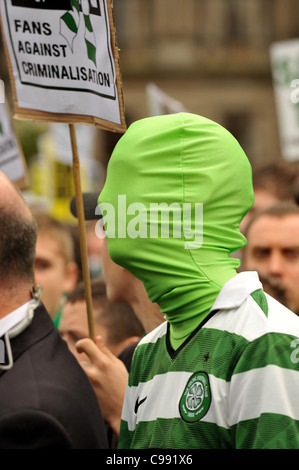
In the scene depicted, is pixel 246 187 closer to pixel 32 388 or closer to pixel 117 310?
pixel 32 388

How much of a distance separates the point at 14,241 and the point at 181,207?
0.58 m

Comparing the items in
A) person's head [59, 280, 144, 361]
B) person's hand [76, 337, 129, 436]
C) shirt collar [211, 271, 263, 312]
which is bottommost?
person's head [59, 280, 144, 361]

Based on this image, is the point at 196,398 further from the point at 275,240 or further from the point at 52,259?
the point at 52,259

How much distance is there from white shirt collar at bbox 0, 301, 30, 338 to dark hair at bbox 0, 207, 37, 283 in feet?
0.28

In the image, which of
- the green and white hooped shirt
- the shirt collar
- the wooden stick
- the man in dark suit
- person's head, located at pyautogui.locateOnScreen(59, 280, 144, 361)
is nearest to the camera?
the green and white hooped shirt

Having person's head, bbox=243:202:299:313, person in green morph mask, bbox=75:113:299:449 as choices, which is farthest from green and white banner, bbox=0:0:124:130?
person's head, bbox=243:202:299:313

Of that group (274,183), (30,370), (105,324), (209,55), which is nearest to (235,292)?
(30,370)

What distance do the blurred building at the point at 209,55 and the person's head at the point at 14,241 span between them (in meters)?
30.7

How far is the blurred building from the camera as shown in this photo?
110 ft

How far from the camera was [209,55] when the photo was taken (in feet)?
111

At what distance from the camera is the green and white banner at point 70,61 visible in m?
2.89

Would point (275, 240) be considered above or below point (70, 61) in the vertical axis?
below

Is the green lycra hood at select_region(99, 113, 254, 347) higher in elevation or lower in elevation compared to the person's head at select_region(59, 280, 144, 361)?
higher

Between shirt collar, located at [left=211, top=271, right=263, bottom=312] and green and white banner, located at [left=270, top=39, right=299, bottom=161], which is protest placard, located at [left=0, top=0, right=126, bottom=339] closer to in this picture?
shirt collar, located at [left=211, top=271, right=263, bottom=312]
